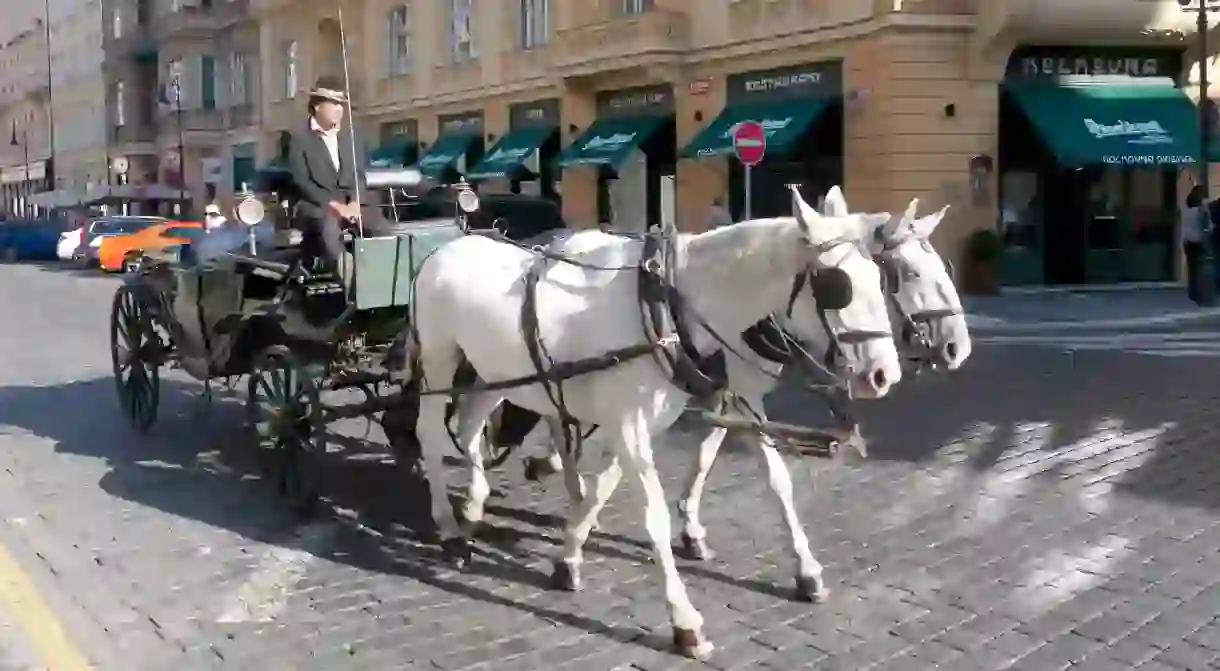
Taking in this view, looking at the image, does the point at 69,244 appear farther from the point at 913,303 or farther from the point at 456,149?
the point at 913,303

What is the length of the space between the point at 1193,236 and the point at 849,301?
53.7 feet

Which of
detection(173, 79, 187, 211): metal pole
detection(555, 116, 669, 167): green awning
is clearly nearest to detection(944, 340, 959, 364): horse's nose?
detection(555, 116, 669, 167): green awning

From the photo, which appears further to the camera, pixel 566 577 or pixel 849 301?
pixel 566 577

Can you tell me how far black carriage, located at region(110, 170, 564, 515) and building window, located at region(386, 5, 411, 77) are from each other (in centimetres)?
2656

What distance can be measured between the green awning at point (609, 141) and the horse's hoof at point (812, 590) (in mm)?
20092

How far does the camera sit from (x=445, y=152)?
105ft

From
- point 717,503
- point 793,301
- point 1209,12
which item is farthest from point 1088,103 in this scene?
point 793,301

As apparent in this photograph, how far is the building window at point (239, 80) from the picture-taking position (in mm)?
44125

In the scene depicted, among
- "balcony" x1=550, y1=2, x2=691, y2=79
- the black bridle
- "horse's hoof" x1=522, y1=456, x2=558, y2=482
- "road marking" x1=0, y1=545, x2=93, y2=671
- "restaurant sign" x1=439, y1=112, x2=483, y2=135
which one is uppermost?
"balcony" x1=550, y1=2, x2=691, y2=79

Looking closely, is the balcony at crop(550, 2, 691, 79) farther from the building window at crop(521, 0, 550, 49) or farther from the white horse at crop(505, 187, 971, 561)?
the white horse at crop(505, 187, 971, 561)

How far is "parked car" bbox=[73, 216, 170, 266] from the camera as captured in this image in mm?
35438

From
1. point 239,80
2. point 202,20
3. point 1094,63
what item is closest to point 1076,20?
point 1094,63

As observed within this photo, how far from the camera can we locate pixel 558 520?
7234 mm

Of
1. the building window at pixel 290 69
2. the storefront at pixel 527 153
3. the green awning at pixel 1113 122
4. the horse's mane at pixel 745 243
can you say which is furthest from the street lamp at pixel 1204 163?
the building window at pixel 290 69
